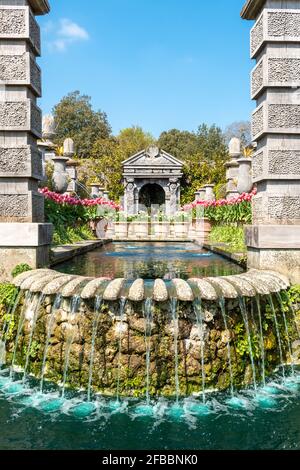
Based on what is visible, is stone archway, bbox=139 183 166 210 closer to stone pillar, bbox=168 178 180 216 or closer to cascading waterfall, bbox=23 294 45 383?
stone pillar, bbox=168 178 180 216

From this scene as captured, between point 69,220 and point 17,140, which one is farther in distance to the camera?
point 69,220

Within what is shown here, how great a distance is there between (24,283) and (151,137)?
6872cm

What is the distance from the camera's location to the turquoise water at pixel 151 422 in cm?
390

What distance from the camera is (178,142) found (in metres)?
65.4

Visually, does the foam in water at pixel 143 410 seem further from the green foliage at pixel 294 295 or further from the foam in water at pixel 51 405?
the green foliage at pixel 294 295

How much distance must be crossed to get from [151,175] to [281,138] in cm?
3236

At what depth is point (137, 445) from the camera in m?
3.86

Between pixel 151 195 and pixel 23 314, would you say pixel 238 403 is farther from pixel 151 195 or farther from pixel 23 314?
pixel 151 195

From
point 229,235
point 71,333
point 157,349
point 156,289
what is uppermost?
point 229,235

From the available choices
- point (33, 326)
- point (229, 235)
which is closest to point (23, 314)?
point (33, 326)

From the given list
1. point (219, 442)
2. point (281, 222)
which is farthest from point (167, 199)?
point (219, 442)

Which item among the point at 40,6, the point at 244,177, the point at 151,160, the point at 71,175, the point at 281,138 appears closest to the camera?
the point at 281,138

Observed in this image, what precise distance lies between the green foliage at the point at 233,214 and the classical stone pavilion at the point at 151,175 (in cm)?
2260
